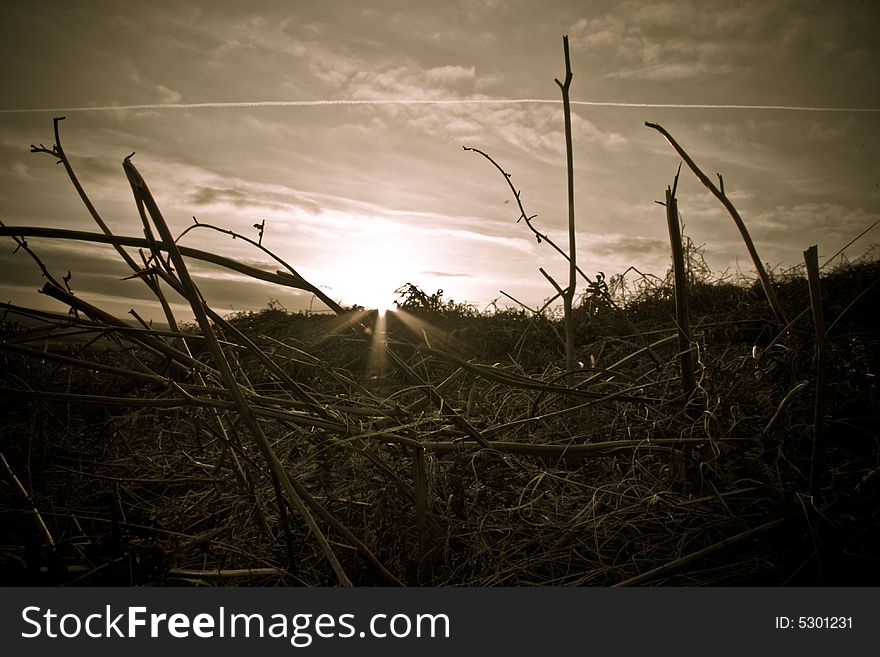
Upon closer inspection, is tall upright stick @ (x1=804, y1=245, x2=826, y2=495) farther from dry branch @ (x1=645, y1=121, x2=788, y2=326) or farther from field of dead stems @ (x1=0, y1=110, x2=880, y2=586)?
dry branch @ (x1=645, y1=121, x2=788, y2=326)

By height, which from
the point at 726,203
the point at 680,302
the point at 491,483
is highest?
the point at 726,203

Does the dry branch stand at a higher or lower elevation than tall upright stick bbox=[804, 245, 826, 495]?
higher

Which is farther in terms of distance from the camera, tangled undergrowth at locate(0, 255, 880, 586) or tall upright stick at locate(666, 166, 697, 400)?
tall upright stick at locate(666, 166, 697, 400)

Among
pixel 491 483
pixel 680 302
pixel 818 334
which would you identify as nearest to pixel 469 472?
pixel 491 483

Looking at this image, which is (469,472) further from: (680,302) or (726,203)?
(726,203)

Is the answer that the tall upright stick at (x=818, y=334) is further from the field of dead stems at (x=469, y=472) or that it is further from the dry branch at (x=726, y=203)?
the dry branch at (x=726, y=203)

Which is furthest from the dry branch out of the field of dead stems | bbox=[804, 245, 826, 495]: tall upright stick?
bbox=[804, 245, 826, 495]: tall upright stick

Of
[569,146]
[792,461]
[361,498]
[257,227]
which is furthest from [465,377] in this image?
[257,227]

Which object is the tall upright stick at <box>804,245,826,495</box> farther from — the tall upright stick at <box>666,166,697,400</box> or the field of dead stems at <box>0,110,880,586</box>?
the tall upright stick at <box>666,166,697,400</box>

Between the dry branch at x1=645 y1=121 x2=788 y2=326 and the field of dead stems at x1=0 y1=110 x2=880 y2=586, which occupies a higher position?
the dry branch at x1=645 y1=121 x2=788 y2=326

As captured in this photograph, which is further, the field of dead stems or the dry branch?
the dry branch

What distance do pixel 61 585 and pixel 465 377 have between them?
2073mm
